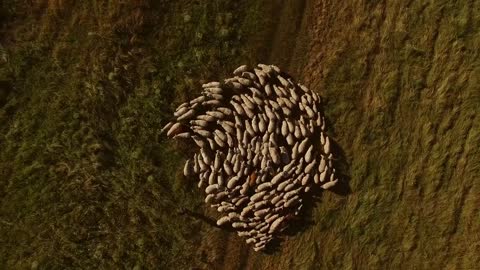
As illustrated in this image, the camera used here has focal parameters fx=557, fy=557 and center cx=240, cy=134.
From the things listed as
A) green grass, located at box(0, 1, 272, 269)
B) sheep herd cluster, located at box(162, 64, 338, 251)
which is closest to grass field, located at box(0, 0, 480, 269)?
green grass, located at box(0, 1, 272, 269)

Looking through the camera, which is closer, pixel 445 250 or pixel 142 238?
pixel 142 238

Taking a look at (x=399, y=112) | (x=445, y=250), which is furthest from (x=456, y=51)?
(x=445, y=250)

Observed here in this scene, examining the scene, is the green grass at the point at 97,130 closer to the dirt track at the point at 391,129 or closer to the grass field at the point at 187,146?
the grass field at the point at 187,146

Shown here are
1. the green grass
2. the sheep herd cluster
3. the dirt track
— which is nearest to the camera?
the green grass

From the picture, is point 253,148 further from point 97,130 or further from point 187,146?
point 97,130

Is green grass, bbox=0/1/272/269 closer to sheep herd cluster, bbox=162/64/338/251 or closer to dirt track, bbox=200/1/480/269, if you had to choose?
sheep herd cluster, bbox=162/64/338/251

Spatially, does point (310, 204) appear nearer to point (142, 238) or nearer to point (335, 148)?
point (335, 148)
